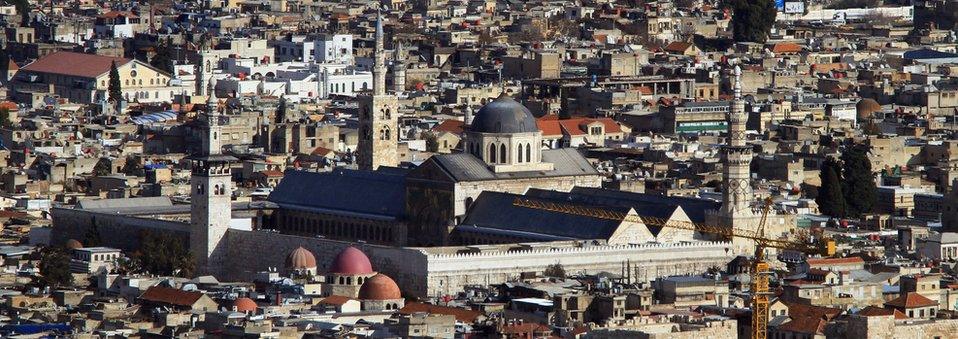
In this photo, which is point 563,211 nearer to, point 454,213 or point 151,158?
point 454,213

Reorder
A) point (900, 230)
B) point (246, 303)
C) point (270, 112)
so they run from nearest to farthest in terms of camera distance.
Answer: point (246, 303) < point (900, 230) < point (270, 112)

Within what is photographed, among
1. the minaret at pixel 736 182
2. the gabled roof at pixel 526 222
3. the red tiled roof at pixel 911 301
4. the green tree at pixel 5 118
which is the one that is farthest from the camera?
the green tree at pixel 5 118

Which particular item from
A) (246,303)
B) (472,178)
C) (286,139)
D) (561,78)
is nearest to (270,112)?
(286,139)

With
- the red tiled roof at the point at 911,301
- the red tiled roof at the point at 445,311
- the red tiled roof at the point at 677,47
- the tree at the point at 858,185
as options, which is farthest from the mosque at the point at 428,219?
the red tiled roof at the point at 677,47

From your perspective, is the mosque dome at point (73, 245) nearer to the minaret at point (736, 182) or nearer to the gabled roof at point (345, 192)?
the gabled roof at point (345, 192)

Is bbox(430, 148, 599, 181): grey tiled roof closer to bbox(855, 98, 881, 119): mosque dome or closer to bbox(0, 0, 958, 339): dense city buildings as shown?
bbox(0, 0, 958, 339): dense city buildings

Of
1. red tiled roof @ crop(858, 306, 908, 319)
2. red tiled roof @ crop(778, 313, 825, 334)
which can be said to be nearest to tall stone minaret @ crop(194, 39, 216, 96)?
red tiled roof @ crop(858, 306, 908, 319)

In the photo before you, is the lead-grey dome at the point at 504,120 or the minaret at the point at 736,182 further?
the lead-grey dome at the point at 504,120
